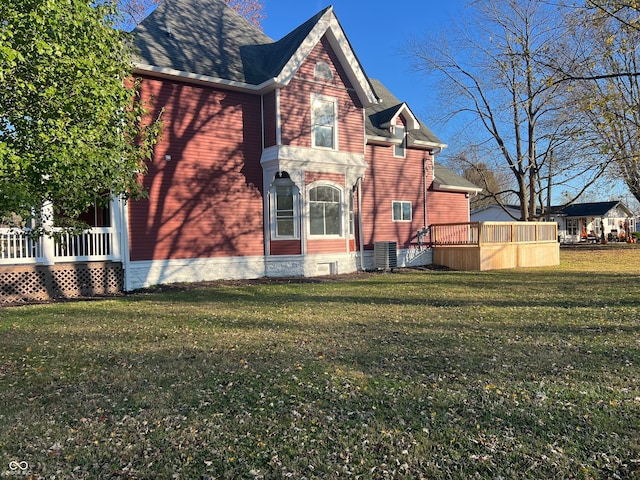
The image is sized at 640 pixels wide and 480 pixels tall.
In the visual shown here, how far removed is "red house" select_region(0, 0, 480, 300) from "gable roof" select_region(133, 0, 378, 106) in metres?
0.05

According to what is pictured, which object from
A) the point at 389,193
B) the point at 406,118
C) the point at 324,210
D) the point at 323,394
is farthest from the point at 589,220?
the point at 323,394

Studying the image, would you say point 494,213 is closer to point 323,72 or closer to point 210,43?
point 323,72

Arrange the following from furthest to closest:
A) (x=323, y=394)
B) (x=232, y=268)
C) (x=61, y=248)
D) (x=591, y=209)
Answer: (x=591, y=209) → (x=232, y=268) → (x=61, y=248) → (x=323, y=394)

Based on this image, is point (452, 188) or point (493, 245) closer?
point (493, 245)

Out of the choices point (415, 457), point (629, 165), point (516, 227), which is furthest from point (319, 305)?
point (629, 165)

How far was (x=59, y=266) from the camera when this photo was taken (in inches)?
448

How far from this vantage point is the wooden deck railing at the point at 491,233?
17.8 metres

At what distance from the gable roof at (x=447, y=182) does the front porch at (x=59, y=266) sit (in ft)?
45.9

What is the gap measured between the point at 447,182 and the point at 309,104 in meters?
9.06

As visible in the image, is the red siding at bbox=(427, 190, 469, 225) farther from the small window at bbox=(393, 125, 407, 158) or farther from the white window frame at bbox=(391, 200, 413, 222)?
the small window at bbox=(393, 125, 407, 158)

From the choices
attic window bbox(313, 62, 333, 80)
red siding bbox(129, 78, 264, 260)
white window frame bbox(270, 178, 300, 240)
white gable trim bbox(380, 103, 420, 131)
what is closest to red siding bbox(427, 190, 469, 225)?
white gable trim bbox(380, 103, 420, 131)

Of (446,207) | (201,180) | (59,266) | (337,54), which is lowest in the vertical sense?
(59,266)

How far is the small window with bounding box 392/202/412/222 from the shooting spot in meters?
19.1

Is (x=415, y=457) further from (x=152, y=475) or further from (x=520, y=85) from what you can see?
(x=520, y=85)
